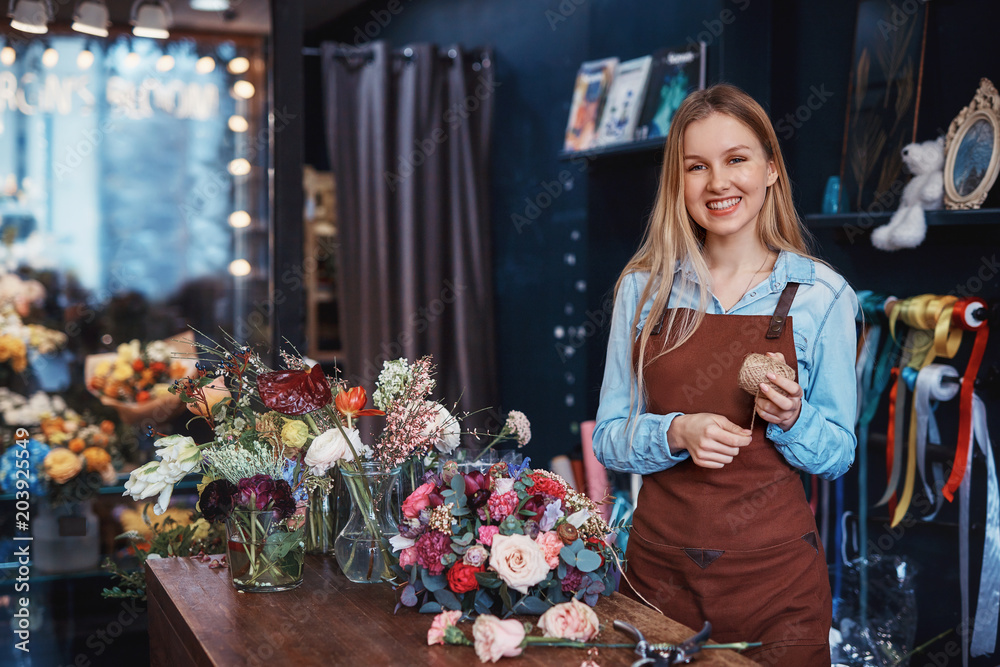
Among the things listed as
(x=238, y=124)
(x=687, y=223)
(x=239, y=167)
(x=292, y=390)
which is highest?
(x=238, y=124)

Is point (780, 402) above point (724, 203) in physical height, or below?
below

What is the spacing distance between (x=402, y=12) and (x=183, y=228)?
65.8 inches

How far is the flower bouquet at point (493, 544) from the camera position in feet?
4.21

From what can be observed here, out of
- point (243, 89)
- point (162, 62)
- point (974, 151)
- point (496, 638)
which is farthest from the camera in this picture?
point (243, 89)

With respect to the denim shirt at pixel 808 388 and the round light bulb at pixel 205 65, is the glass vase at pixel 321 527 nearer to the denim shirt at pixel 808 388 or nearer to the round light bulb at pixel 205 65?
the denim shirt at pixel 808 388

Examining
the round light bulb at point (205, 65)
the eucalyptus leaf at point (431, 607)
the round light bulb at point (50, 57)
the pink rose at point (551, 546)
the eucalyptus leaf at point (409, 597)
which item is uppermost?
the round light bulb at point (205, 65)

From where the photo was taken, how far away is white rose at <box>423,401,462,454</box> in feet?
4.99

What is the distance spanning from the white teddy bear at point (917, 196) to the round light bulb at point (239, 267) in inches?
119

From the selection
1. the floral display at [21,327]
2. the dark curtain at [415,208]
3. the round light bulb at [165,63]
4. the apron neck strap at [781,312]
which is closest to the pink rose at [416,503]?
the apron neck strap at [781,312]

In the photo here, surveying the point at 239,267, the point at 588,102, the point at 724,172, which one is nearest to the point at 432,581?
the point at 724,172

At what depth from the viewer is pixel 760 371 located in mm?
1381

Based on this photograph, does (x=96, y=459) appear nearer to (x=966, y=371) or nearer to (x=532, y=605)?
(x=532, y=605)

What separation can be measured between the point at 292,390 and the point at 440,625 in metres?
0.41

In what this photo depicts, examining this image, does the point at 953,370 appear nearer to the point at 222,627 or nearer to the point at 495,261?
the point at 222,627
